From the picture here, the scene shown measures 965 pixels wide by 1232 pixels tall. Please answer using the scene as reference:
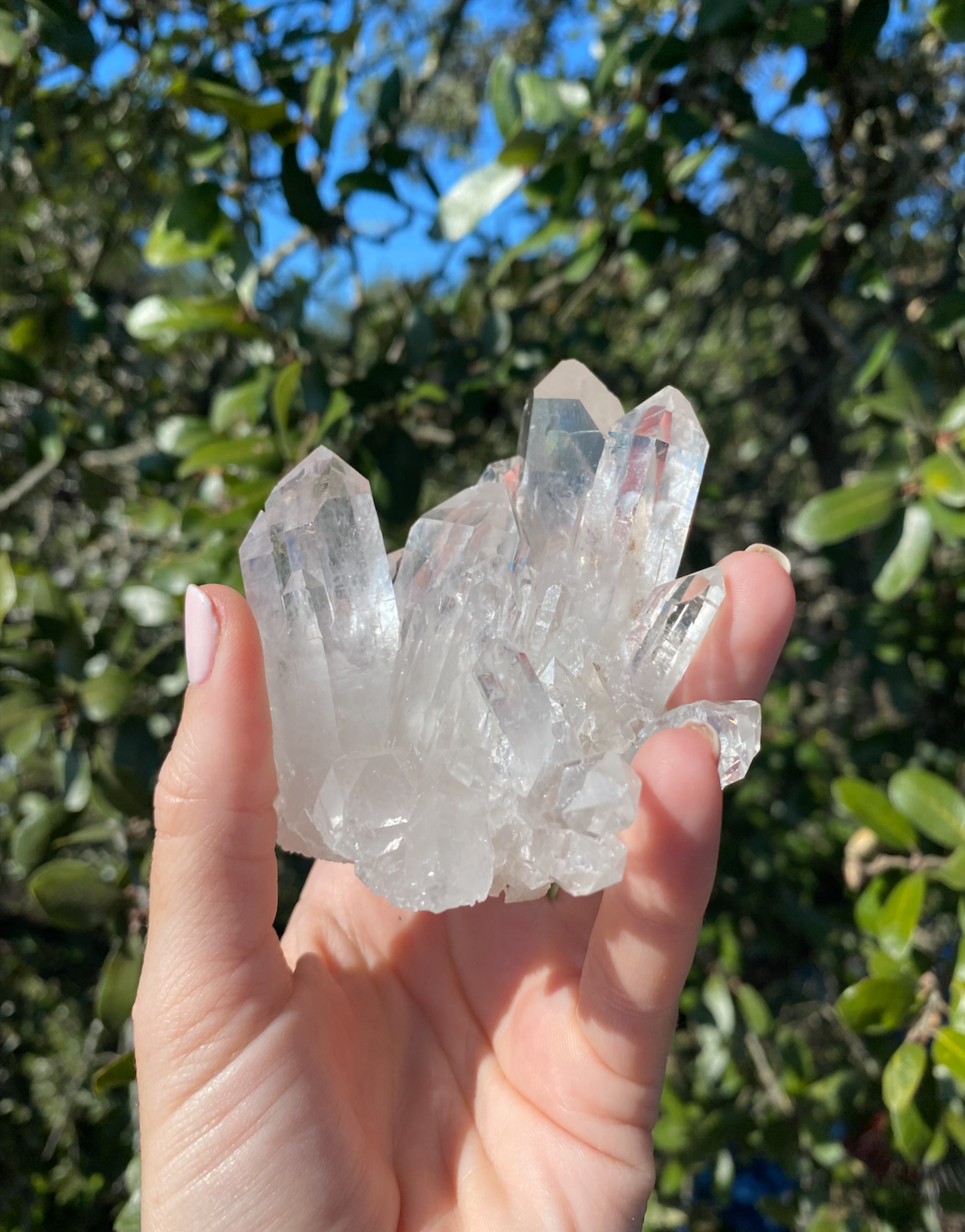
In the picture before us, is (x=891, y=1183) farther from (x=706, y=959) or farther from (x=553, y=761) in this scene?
(x=553, y=761)

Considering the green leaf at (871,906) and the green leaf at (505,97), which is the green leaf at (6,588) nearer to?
the green leaf at (505,97)

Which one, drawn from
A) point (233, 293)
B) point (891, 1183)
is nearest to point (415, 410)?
point (233, 293)

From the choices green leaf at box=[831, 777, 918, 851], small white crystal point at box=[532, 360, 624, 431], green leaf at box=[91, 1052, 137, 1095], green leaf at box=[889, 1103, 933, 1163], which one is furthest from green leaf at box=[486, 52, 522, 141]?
green leaf at box=[889, 1103, 933, 1163]

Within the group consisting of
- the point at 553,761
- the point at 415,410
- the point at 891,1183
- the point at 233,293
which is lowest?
the point at 891,1183

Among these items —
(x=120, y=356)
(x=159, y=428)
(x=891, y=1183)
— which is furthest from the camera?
(x=120, y=356)

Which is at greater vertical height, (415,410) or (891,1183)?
(415,410)

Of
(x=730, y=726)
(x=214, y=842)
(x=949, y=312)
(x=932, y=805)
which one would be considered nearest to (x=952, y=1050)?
(x=932, y=805)

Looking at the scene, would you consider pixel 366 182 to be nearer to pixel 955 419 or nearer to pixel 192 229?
pixel 192 229

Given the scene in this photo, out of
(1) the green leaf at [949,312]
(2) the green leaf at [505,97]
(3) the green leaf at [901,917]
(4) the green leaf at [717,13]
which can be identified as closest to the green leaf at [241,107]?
(2) the green leaf at [505,97]
